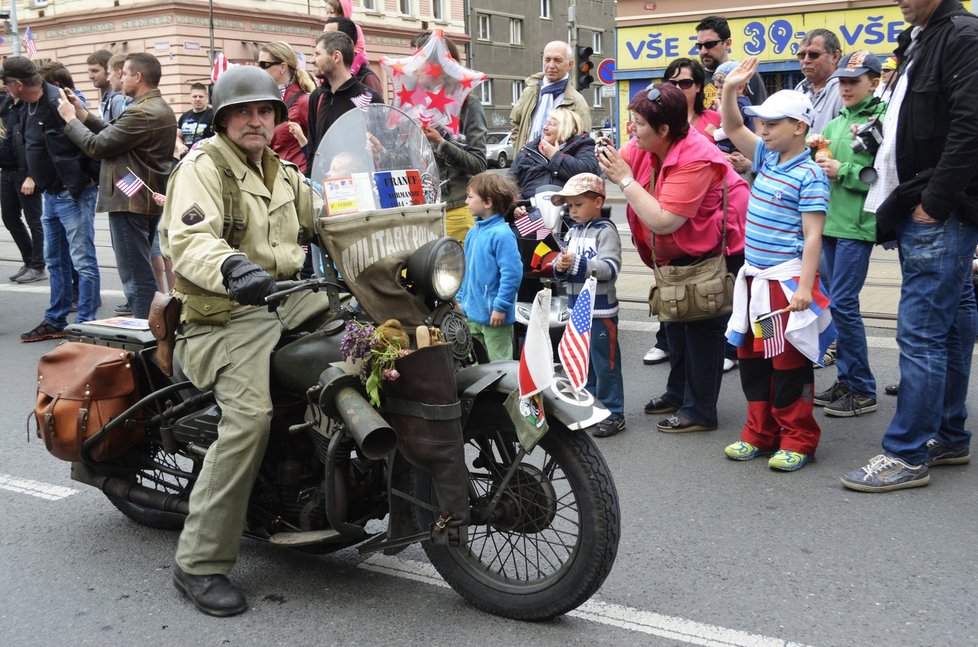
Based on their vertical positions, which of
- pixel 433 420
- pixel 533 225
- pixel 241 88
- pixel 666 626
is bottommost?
pixel 666 626

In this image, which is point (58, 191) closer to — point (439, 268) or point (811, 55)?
point (811, 55)

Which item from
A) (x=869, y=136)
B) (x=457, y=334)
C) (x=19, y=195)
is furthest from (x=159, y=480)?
(x=19, y=195)

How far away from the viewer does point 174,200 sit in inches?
141

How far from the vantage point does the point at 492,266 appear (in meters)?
5.95

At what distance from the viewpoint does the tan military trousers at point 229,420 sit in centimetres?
352

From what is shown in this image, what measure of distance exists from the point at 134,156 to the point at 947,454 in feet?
19.4

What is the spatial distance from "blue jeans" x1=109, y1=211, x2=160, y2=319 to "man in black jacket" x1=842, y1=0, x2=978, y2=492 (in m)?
5.39

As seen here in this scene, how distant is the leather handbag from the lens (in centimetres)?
529

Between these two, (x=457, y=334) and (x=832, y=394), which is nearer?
(x=457, y=334)

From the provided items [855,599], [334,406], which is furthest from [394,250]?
[855,599]

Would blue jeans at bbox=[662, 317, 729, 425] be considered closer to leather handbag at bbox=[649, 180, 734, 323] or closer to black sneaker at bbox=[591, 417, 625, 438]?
leather handbag at bbox=[649, 180, 734, 323]

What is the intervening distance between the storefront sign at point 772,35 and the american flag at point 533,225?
18670 mm

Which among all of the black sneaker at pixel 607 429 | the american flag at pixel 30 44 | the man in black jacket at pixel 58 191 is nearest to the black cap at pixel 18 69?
the man in black jacket at pixel 58 191

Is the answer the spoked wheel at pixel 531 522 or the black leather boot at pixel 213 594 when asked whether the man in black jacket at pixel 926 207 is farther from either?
the black leather boot at pixel 213 594
